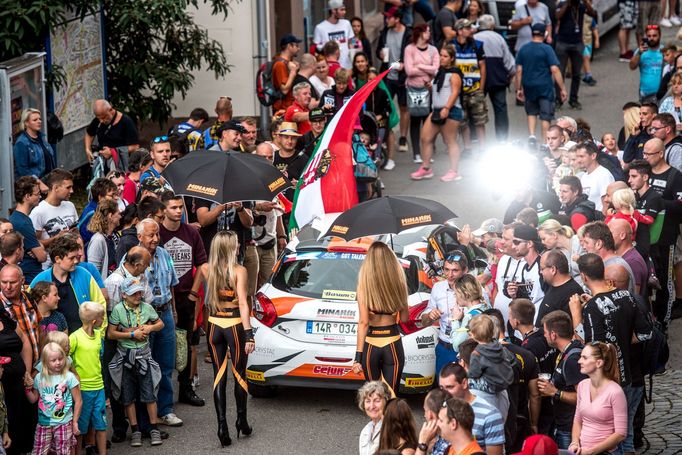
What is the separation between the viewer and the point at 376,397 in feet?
26.6

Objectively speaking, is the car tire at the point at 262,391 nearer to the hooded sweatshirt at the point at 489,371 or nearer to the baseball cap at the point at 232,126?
the baseball cap at the point at 232,126

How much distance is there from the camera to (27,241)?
11.2 metres

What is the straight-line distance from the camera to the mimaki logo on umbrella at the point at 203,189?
1116 centimetres

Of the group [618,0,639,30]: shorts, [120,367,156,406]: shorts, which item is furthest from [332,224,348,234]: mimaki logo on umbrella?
[618,0,639,30]: shorts

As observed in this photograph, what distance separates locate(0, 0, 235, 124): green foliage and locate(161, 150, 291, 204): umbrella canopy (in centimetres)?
542

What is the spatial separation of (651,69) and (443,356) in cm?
979

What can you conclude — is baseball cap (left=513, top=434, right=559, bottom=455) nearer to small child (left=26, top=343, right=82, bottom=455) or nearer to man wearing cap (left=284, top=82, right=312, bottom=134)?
small child (left=26, top=343, right=82, bottom=455)

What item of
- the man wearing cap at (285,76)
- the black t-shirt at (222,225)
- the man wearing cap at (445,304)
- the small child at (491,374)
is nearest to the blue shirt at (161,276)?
the black t-shirt at (222,225)

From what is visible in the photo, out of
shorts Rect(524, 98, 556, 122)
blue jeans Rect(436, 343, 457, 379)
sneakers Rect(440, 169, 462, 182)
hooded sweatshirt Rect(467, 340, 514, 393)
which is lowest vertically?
blue jeans Rect(436, 343, 457, 379)

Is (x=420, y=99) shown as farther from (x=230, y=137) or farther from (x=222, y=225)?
(x=222, y=225)

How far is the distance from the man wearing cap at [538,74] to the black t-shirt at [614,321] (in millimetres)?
9855

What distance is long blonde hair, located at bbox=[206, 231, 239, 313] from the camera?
1023 centimetres

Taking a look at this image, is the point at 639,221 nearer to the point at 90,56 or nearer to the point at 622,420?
the point at 622,420

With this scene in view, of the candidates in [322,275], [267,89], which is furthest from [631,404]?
[267,89]
